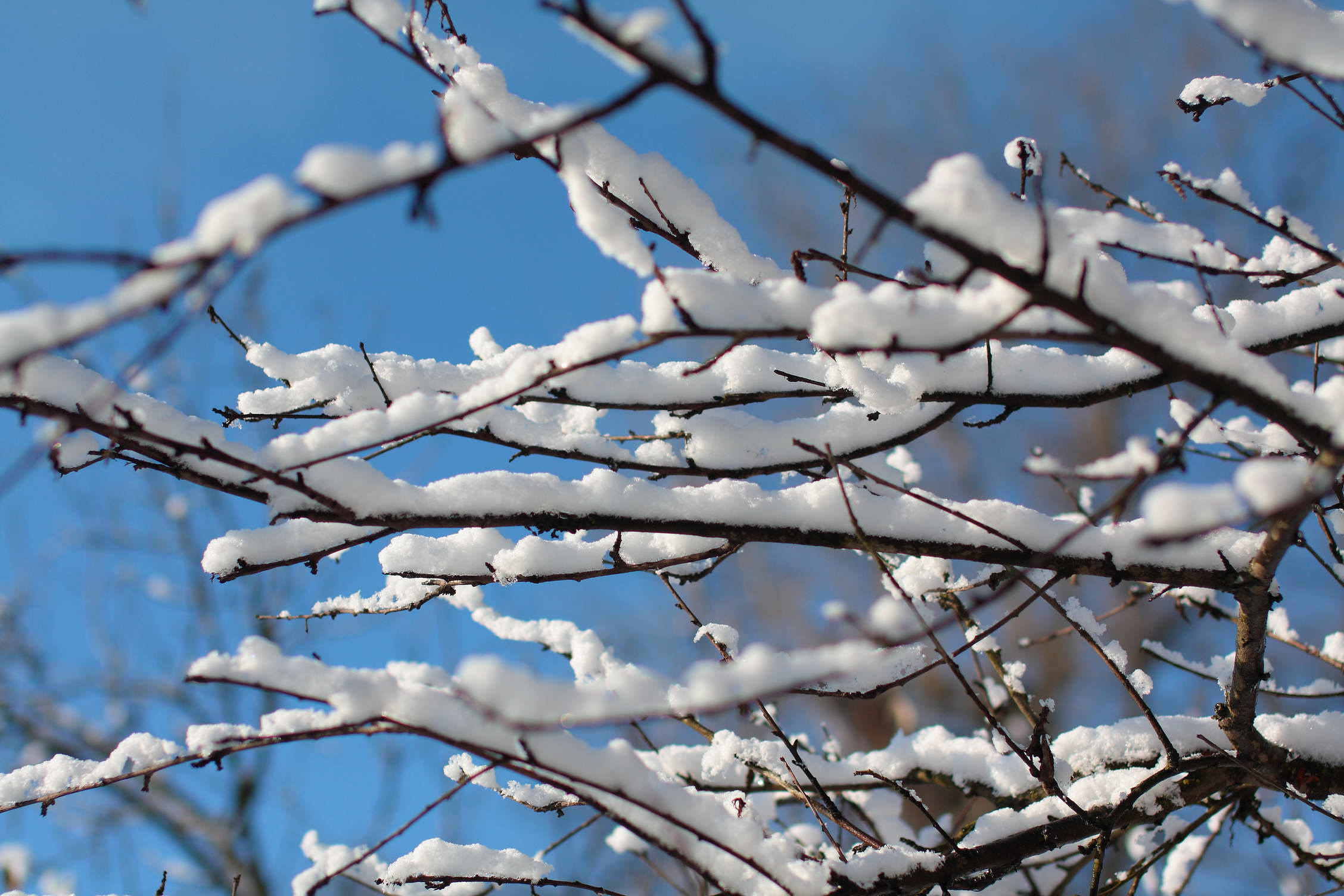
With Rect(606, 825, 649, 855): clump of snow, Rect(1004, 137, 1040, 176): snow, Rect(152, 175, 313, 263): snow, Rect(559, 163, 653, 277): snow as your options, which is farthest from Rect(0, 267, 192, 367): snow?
Rect(606, 825, 649, 855): clump of snow

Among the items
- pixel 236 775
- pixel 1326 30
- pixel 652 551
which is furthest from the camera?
pixel 236 775

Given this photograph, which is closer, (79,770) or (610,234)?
(610,234)

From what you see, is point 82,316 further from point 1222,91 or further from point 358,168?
point 1222,91

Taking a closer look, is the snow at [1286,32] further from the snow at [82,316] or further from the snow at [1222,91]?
the snow at [82,316]

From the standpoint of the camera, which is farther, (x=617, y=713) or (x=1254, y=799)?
(x=1254, y=799)

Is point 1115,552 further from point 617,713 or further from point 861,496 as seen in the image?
point 617,713

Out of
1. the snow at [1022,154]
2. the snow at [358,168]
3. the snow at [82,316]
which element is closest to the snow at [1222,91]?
the snow at [1022,154]

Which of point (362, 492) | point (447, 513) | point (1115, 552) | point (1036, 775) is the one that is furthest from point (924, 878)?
point (362, 492)

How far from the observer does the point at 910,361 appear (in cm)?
140

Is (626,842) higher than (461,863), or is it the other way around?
(626,842)

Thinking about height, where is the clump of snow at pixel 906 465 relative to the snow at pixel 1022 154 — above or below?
above

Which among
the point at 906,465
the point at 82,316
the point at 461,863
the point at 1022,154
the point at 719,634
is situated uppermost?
the point at 906,465

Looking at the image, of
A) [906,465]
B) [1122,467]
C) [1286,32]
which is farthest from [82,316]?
[906,465]

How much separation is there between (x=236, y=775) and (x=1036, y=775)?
7432mm
